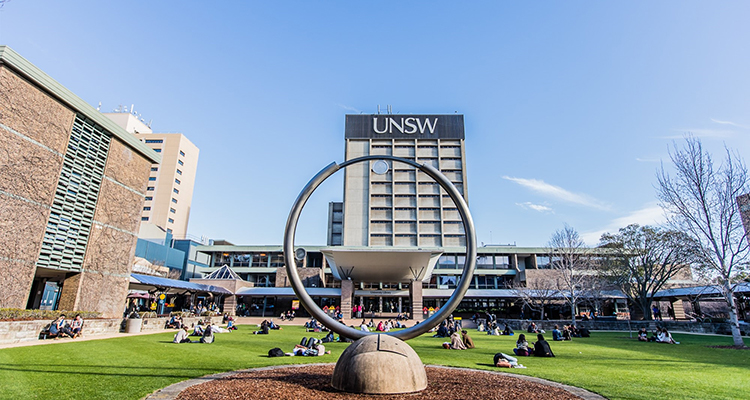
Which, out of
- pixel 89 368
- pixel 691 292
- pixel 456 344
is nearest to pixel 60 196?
pixel 89 368

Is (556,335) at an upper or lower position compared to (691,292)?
lower

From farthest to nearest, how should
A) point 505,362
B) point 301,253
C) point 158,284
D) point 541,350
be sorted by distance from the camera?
point 301,253
point 158,284
point 541,350
point 505,362

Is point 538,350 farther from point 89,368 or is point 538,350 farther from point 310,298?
point 89,368

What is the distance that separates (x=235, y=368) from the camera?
11.3 m

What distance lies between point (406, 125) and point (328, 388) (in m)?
81.2

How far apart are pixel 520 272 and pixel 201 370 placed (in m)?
56.9

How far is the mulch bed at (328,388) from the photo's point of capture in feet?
24.7

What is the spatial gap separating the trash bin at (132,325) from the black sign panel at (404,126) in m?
65.0

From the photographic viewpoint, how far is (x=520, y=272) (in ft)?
198

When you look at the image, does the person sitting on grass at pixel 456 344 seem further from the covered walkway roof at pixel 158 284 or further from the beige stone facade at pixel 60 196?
the covered walkway roof at pixel 158 284

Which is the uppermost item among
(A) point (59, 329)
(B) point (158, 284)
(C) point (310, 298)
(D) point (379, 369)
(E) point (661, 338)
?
(B) point (158, 284)

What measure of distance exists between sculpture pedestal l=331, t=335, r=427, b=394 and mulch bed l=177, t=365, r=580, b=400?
156 mm

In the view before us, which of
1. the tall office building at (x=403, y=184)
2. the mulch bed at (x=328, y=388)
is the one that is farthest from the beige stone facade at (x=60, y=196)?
the tall office building at (x=403, y=184)

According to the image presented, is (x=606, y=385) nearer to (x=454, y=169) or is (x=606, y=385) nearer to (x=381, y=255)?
(x=381, y=255)
